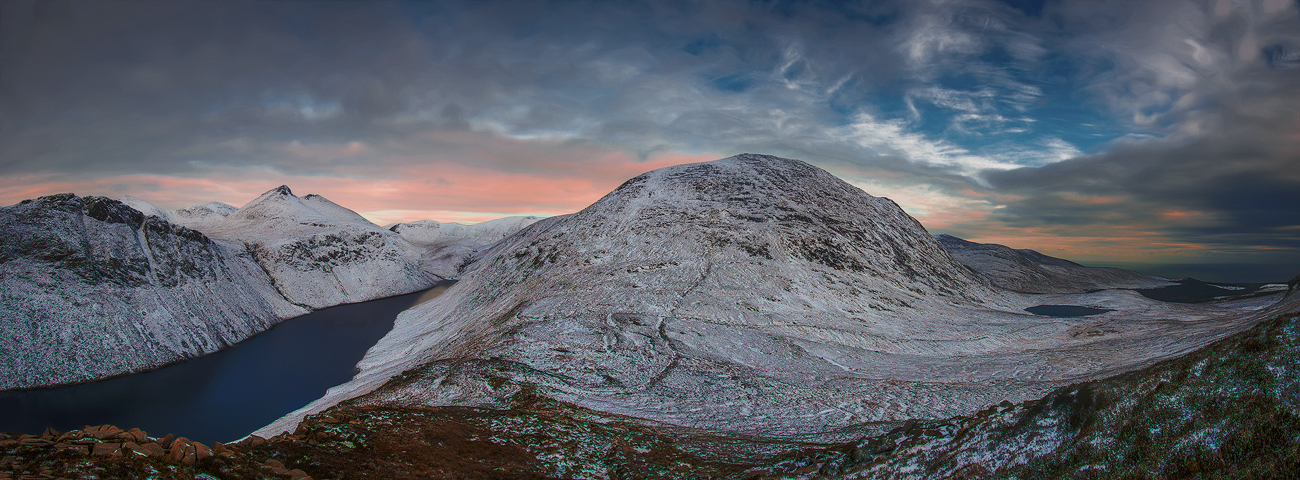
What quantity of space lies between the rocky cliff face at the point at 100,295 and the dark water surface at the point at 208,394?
6.97ft

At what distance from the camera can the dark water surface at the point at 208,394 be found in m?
35.7

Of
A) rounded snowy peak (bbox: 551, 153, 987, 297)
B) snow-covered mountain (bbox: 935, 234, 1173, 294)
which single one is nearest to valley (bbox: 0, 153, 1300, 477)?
rounded snowy peak (bbox: 551, 153, 987, 297)

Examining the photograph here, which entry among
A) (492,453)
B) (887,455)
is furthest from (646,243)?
(887,455)

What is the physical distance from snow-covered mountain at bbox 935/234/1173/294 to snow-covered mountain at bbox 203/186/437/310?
12841 cm

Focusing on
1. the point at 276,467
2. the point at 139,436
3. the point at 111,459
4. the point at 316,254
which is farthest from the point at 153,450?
the point at 316,254

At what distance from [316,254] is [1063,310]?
131575 mm

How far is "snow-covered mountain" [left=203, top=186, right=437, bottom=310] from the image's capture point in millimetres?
92562

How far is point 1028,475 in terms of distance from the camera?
430 inches

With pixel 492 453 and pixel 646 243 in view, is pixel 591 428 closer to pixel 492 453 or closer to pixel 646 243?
pixel 492 453

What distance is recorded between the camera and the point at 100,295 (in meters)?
48.3

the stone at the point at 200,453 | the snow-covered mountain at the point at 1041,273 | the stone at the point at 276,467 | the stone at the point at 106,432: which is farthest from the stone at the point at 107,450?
the snow-covered mountain at the point at 1041,273

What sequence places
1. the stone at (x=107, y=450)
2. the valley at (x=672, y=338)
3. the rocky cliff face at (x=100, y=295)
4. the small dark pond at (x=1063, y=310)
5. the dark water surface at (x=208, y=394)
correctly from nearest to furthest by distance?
the stone at (x=107, y=450), the valley at (x=672, y=338), the dark water surface at (x=208, y=394), the rocky cliff face at (x=100, y=295), the small dark pond at (x=1063, y=310)

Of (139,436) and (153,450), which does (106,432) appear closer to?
(139,436)

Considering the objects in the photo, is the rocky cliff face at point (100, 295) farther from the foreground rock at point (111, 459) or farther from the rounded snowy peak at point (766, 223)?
the foreground rock at point (111, 459)
